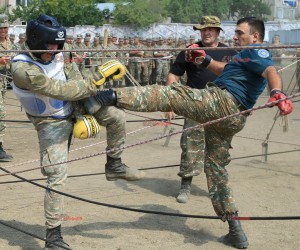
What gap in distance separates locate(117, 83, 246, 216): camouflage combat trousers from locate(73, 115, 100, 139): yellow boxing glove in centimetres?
24

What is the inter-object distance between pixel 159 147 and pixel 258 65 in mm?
5149

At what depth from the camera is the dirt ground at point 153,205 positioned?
18.7ft

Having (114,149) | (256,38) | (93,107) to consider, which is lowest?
(114,149)

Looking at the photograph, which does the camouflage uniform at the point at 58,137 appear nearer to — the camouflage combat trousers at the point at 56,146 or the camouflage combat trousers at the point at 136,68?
the camouflage combat trousers at the point at 56,146

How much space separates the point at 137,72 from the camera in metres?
23.4

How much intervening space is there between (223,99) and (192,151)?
208 centimetres

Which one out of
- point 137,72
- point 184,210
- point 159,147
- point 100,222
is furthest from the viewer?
point 137,72

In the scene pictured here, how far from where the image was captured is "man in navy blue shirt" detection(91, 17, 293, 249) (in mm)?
4742

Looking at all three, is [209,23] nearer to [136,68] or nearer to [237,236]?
[237,236]

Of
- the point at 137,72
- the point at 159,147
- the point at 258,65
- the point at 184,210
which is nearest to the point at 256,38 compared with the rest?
the point at 258,65

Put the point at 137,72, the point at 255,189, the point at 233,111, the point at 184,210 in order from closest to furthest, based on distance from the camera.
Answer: the point at 233,111
the point at 184,210
the point at 255,189
the point at 137,72

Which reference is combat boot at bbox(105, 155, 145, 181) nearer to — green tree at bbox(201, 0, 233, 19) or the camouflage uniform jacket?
the camouflage uniform jacket

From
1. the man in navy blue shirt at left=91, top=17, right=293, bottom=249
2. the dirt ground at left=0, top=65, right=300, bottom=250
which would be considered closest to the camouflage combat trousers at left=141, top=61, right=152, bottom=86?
the dirt ground at left=0, top=65, right=300, bottom=250

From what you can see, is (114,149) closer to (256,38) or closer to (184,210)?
(256,38)
